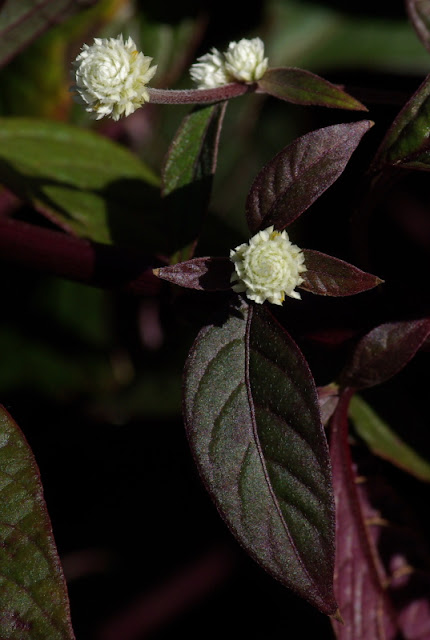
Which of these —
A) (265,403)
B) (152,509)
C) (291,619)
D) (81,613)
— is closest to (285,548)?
(265,403)

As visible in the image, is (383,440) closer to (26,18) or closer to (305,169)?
(305,169)

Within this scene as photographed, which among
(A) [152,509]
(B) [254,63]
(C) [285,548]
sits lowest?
(A) [152,509]

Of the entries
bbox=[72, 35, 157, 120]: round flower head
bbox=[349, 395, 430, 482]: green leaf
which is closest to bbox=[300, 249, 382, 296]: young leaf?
bbox=[72, 35, 157, 120]: round flower head

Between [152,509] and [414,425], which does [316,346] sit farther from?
[152,509]

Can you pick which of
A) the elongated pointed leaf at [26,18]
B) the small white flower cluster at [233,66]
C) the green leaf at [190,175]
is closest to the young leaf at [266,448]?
the green leaf at [190,175]

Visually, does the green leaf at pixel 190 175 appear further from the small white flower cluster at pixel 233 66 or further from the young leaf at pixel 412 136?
the young leaf at pixel 412 136
